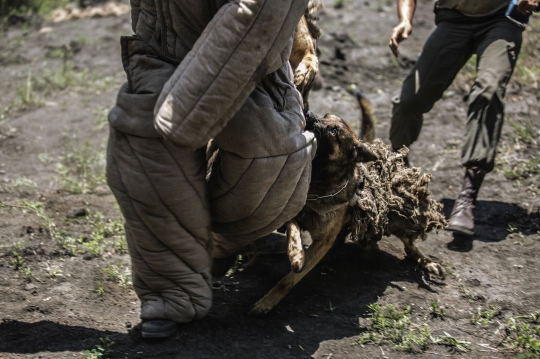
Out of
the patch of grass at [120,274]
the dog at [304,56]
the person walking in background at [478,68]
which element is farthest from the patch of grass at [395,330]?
the patch of grass at [120,274]

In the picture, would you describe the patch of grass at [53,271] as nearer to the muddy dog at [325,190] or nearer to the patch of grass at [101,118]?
the muddy dog at [325,190]

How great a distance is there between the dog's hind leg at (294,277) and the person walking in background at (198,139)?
528mm

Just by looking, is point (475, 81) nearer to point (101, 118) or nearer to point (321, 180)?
point (321, 180)

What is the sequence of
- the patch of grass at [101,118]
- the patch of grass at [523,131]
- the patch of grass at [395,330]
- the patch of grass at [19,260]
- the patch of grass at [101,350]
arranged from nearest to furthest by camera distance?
the patch of grass at [101,350]
the patch of grass at [395,330]
the patch of grass at [19,260]
the patch of grass at [523,131]
the patch of grass at [101,118]

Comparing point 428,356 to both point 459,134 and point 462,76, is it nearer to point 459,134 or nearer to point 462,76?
point 459,134

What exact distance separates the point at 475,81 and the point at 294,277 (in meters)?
2.33

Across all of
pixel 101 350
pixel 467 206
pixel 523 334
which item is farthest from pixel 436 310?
pixel 101 350

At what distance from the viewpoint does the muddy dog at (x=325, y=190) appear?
4.20 m

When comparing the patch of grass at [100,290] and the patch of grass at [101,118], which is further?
the patch of grass at [101,118]

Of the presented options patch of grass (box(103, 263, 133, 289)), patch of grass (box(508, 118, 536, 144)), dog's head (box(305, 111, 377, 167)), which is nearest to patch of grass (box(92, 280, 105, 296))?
patch of grass (box(103, 263, 133, 289))

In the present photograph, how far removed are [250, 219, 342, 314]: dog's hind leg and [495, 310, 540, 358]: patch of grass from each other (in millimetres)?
1189

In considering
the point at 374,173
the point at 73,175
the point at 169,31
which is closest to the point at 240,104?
the point at 169,31

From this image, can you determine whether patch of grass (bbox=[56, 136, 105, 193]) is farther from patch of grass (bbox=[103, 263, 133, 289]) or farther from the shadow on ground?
the shadow on ground

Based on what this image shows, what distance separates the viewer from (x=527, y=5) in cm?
523
